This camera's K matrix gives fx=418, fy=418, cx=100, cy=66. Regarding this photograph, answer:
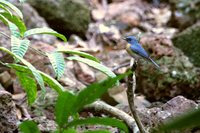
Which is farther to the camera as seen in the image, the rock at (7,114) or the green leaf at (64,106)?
the rock at (7,114)

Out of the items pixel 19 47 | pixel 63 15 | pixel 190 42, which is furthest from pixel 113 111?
pixel 63 15

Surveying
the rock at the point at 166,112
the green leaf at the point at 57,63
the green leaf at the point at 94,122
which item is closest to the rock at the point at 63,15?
the rock at the point at 166,112

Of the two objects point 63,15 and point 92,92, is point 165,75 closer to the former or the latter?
point 63,15

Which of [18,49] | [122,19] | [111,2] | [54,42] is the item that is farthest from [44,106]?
[111,2]

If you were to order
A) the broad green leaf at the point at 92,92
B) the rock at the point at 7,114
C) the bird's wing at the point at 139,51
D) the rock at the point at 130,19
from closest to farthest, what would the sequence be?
1. the broad green leaf at the point at 92,92
2. the rock at the point at 7,114
3. the bird's wing at the point at 139,51
4. the rock at the point at 130,19

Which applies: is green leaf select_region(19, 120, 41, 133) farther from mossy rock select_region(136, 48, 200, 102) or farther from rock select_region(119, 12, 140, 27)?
rock select_region(119, 12, 140, 27)

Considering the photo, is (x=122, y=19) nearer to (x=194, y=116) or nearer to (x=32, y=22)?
(x=32, y=22)

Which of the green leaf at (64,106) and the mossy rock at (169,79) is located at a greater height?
the mossy rock at (169,79)

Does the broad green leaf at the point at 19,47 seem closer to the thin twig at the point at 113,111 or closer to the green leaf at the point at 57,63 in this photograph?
the green leaf at the point at 57,63
